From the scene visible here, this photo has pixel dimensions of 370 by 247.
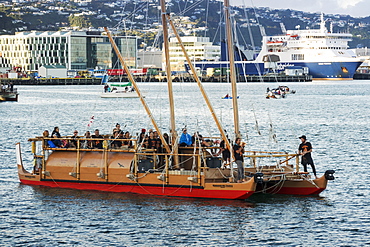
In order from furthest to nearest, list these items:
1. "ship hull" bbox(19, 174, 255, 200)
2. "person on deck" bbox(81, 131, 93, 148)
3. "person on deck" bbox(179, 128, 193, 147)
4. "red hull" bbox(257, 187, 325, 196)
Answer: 1. "person on deck" bbox(81, 131, 93, 148)
2. "person on deck" bbox(179, 128, 193, 147)
3. "red hull" bbox(257, 187, 325, 196)
4. "ship hull" bbox(19, 174, 255, 200)

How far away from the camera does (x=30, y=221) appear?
2658cm

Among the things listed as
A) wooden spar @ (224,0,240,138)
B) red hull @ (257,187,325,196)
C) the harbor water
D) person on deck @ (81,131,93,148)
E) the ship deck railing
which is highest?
wooden spar @ (224,0,240,138)

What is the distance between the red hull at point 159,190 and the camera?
94.5 ft

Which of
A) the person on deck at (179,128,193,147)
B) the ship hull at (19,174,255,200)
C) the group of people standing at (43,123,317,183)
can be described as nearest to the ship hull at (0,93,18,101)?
the group of people standing at (43,123,317,183)

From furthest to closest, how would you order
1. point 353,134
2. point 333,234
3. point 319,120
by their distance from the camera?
point 319,120 < point 353,134 < point 333,234

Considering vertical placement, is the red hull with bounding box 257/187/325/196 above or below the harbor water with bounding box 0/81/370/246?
above

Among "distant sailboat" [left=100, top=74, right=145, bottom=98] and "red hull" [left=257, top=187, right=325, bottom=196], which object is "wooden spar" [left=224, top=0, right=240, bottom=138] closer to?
"red hull" [left=257, top=187, right=325, bottom=196]

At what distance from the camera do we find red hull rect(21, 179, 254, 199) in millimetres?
28797

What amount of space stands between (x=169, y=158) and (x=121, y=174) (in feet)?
7.19

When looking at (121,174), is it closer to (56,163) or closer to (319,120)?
(56,163)

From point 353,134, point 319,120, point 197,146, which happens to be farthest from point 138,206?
point 319,120

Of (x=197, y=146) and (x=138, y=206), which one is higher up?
(x=197, y=146)

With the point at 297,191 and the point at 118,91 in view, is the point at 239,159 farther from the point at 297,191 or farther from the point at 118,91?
the point at 118,91

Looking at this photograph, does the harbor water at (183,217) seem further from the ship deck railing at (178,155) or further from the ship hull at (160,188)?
the ship deck railing at (178,155)
